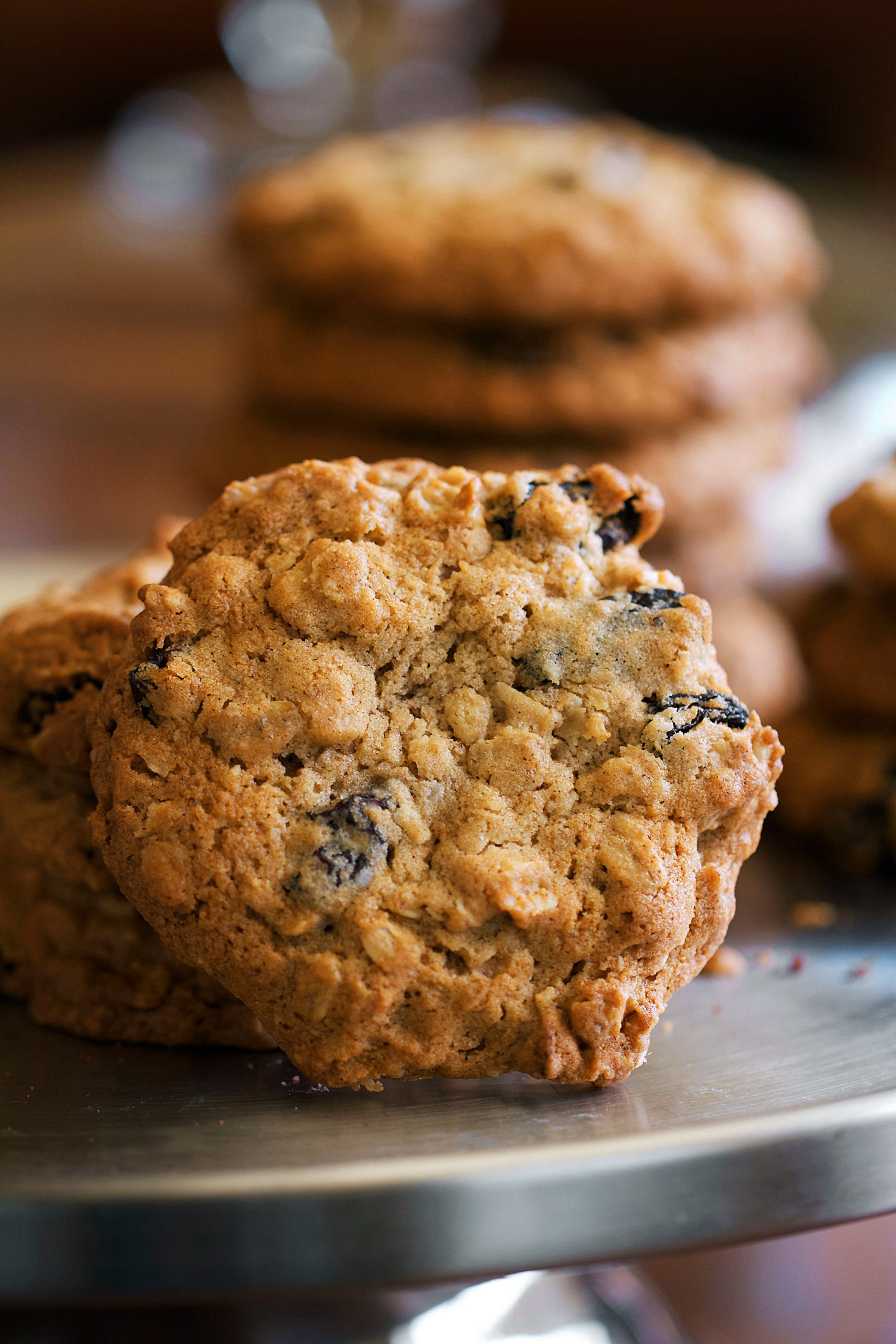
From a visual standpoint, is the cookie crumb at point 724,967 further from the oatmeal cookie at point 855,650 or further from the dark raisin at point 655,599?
the oatmeal cookie at point 855,650

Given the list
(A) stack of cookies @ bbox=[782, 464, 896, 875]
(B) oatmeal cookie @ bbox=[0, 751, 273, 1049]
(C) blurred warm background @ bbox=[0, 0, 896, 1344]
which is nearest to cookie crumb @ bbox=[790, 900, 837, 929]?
(A) stack of cookies @ bbox=[782, 464, 896, 875]

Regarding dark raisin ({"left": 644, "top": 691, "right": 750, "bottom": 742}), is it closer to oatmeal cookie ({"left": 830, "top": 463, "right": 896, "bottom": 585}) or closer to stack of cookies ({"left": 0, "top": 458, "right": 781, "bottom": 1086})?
stack of cookies ({"left": 0, "top": 458, "right": 781, "bottom": 1086})

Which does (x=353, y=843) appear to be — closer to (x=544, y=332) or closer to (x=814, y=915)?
(x=814, y=915)

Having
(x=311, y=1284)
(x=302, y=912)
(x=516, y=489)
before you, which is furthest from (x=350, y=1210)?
(x=516, y=489)

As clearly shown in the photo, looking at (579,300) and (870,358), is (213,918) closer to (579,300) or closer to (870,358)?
(579,300)

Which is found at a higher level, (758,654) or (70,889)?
(70,889)

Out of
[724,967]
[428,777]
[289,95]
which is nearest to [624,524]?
[428,777]
